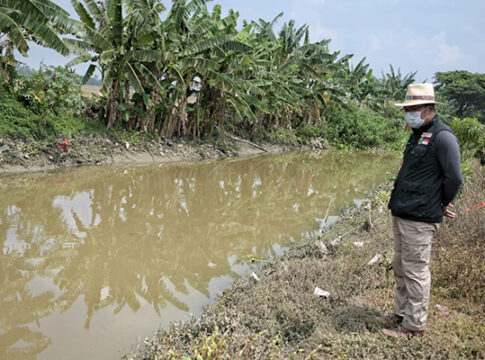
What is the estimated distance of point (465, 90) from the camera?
52.2 metres

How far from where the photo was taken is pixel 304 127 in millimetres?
26031

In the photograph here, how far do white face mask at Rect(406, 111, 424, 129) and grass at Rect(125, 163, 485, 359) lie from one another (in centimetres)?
176

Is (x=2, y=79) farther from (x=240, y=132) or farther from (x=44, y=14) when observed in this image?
(x=240, y=132)

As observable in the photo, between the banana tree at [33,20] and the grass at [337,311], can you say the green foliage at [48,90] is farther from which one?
the grass at [337,311]

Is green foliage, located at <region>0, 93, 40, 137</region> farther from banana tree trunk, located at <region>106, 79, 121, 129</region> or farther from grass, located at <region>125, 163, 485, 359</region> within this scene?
grass, located at <region>125, 163, 485, 359</region>

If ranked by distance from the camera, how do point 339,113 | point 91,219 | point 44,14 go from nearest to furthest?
point 91,219
point 44,14
point 339,113

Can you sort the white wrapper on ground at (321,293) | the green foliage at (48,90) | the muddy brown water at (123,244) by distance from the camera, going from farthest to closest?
the green foliage at (48,90), the white wrapper on ground at (321,293), the muddy brown water at (123,244)

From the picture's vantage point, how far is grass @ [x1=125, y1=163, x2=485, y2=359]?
306 centimetres

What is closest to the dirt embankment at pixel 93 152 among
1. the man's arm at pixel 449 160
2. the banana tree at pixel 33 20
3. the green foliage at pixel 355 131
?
the banana tree at pixel 33 20

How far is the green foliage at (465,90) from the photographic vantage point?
52.0m

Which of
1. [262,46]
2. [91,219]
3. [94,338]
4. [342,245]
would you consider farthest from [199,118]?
[94,338]

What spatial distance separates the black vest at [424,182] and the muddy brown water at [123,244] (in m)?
2.37

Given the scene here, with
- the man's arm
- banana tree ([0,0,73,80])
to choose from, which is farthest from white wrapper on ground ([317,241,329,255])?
banana tree ([0,0,73,80])

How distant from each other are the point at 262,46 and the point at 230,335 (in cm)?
1603
